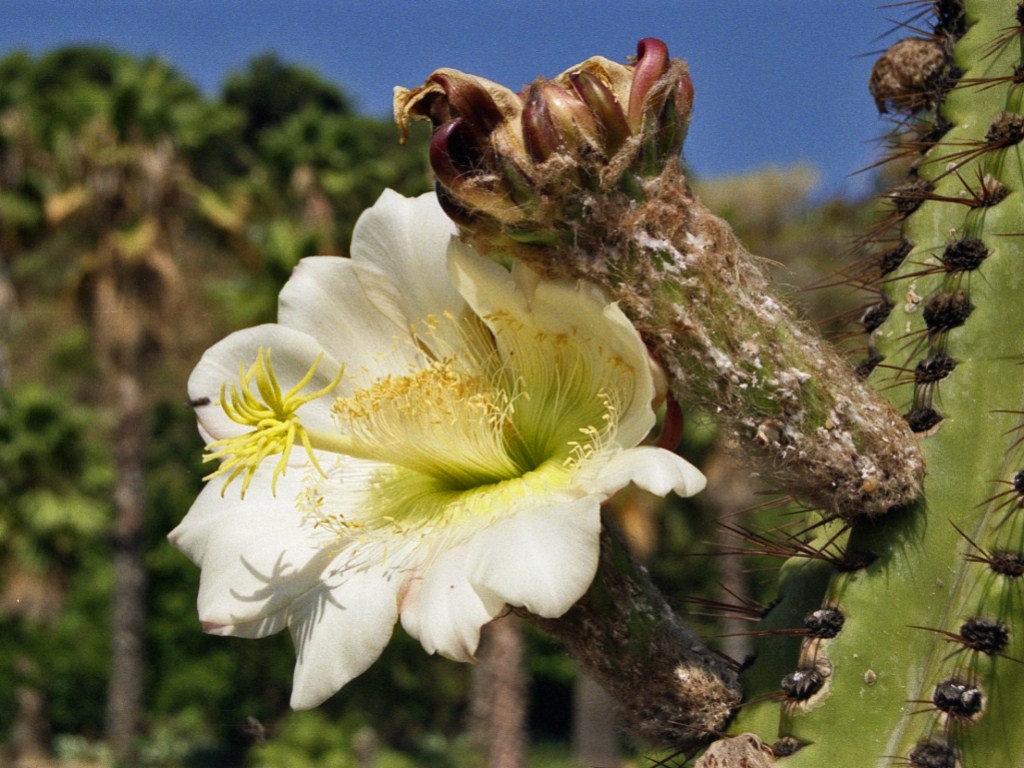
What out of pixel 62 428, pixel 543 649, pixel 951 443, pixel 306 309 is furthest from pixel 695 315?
pixel 543 649

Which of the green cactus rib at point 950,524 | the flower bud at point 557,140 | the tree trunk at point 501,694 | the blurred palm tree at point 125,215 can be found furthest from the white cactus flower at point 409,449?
the blurred palm tree at point 125,215

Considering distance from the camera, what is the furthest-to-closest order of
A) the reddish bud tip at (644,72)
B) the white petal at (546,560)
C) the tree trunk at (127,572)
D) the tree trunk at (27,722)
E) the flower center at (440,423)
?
the tree trunk at (27,722), the tree trunk at (127,572), the flower center at (440,423), the reddish bud tip at (644,72), the white petal at (546,560)

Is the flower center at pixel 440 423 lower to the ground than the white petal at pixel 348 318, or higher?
lower

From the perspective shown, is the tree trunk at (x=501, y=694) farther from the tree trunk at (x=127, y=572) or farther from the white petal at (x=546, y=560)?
the white petal at (x=546, y=560)

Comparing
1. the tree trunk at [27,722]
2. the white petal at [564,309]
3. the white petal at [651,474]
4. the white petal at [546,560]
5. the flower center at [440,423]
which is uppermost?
the white petal at [564,309]

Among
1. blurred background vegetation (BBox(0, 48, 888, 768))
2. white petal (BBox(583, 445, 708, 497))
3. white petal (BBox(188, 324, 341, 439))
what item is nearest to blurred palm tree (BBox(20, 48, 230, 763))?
blurred background vegetation (BBox(0, 48, 888, 768))

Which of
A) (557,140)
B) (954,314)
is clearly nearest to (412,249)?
(557,140)

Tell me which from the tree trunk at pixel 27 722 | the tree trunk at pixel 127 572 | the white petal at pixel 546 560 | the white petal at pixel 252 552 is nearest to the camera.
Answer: the white petal at pixel 546 560

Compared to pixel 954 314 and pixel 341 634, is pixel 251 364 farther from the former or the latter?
pixel 954 314
